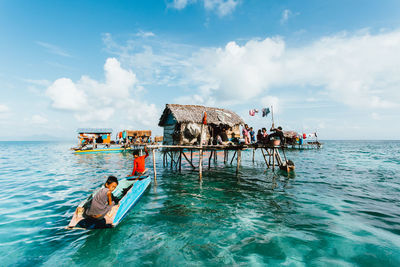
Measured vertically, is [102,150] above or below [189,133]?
below

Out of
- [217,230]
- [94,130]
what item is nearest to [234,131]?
[217,230]

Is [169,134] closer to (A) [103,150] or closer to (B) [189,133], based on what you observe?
(B) [189,133]

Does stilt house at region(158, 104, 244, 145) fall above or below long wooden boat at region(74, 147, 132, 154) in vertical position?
above

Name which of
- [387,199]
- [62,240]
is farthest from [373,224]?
[62,240]

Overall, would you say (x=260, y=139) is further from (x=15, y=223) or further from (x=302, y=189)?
(x=15, y=223)

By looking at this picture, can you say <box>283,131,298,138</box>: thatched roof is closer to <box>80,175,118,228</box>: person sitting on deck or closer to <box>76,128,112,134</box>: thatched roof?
<box>76,128,112,134</box>: thatched roof

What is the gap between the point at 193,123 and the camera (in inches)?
678

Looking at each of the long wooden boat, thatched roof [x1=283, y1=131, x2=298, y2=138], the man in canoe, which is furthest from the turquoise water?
thatched roof [x1=283, y1=131, x2=298, y2=138]

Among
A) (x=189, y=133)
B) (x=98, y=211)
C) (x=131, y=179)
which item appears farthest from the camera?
(x=189, y=133)

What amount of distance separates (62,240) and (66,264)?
1319 mm

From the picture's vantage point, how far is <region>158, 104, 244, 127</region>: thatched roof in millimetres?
17209

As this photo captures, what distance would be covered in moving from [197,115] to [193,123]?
1.45m

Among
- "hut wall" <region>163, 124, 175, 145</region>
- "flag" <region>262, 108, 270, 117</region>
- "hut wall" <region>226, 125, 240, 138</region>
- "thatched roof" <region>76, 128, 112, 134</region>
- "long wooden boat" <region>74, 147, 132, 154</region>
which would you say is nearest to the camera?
"hut wall" <region>163, 124, 175, 145</region>

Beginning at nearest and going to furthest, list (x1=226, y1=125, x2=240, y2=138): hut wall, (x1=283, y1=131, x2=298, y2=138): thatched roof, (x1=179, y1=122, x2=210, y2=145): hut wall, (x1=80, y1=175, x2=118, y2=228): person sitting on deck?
1. (x1=80, y1=175, x2=118, y2=228): person sitting on deck
2. (x1=179, y1=122, x2=210, y2=145): hut wall
3. (x1=226, y1=125, x2=240, y2=138): hut wall
4. (x1=283, y1=131, x2=298, y2=138): thatched roof
